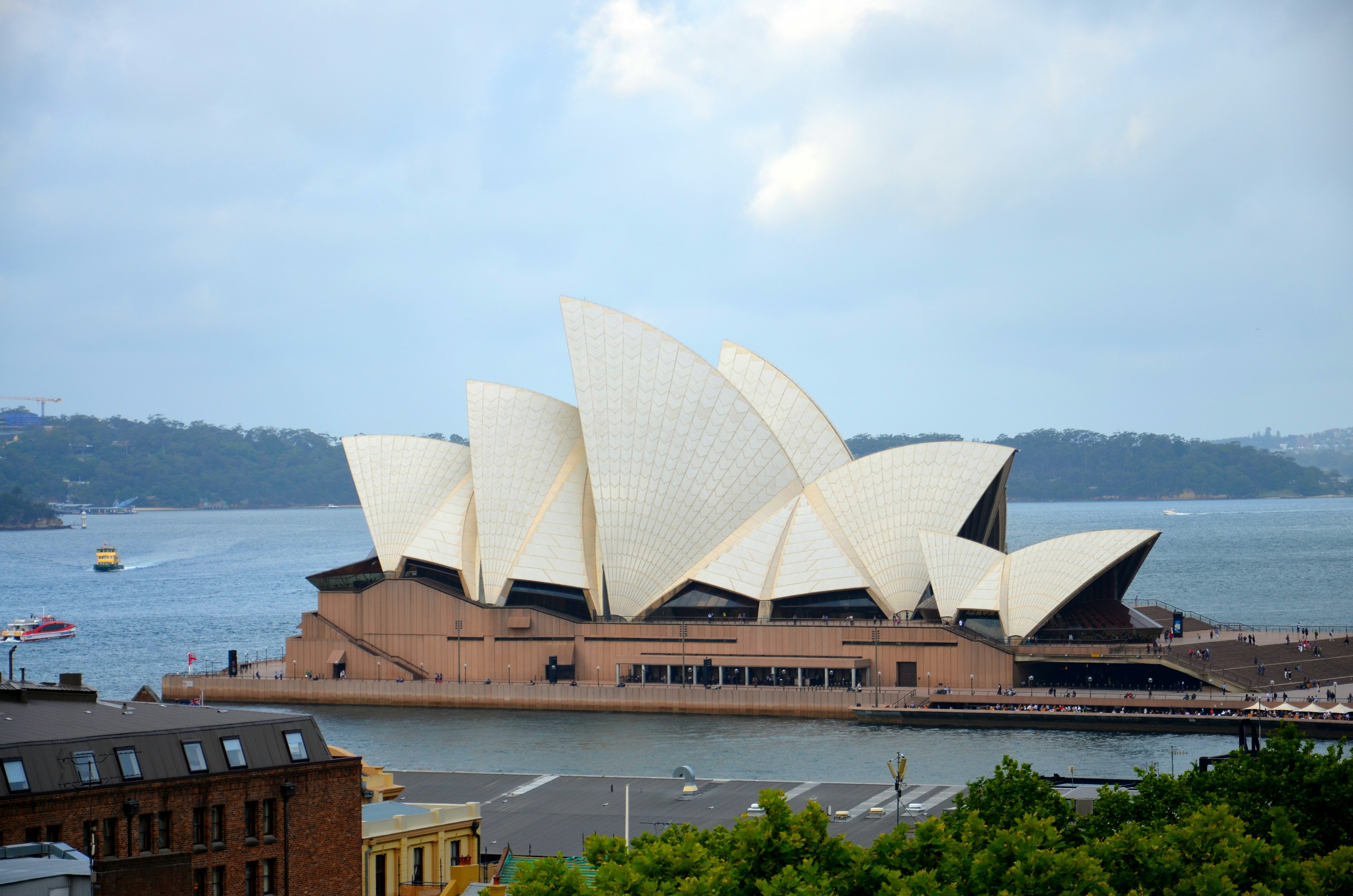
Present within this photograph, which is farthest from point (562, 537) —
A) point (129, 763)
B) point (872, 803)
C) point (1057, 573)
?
point (129, 763)

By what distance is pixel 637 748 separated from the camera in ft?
179

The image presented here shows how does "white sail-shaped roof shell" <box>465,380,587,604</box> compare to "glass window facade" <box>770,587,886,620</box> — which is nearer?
"glass window facade" <box>770,587,886,620</box>

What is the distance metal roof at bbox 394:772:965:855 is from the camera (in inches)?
1449

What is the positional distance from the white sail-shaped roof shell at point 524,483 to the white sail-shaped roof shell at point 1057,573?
19154 mm

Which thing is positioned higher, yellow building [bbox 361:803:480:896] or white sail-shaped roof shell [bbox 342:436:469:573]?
white sail-shaped roof shell [bbox 342:436:469:573]

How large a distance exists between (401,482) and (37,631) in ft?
114

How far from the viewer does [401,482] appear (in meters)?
74.2

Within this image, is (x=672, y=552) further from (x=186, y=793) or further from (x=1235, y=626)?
(x=186, y=793)

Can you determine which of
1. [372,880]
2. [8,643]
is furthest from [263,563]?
[372,880]

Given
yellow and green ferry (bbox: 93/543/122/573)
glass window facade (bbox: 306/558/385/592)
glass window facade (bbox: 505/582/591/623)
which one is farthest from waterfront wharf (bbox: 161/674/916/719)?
yellow and green ferry (bbox: 93/543/122/573)

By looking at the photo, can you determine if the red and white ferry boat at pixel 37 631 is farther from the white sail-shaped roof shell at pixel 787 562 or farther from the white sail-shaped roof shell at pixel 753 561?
the white sail-shaped roof shell at pixel 787 562

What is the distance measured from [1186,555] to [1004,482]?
82.3 m

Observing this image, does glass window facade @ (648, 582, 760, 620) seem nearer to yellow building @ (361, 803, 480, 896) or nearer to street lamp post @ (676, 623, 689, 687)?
street lamp post @ (676, 623, 689, 687)

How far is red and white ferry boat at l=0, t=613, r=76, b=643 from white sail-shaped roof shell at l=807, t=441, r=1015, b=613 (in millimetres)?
51708
